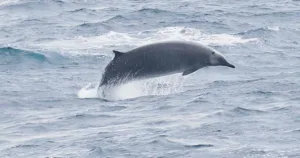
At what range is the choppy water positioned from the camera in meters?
20.1

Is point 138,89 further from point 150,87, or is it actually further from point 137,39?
point 137,39

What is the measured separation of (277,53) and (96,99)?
1033 cm

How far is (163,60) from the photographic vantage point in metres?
23.9

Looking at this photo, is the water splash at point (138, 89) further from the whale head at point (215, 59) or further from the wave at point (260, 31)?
the wave at point (260, 31)

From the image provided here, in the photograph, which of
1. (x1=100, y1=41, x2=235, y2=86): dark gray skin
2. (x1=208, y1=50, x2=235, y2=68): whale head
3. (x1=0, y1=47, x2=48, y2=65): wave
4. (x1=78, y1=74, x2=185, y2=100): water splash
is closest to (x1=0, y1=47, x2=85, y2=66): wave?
(x1=0, y1=47, x2=48, y2=65): wave

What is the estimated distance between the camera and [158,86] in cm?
2575

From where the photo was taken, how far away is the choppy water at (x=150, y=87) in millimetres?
20141

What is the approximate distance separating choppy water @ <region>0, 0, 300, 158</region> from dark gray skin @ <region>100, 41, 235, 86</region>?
0.89m

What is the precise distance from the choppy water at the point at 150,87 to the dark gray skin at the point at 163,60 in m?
0.89

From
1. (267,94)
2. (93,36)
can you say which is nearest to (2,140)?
(267,94)

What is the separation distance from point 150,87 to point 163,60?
183 cm

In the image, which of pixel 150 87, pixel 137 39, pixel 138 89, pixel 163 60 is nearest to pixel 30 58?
pixel 137 39

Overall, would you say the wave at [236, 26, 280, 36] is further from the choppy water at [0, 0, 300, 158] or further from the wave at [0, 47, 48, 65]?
the wave at [0, 47, 48, 65]

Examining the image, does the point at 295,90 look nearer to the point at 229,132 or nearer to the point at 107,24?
the point at 229,132
